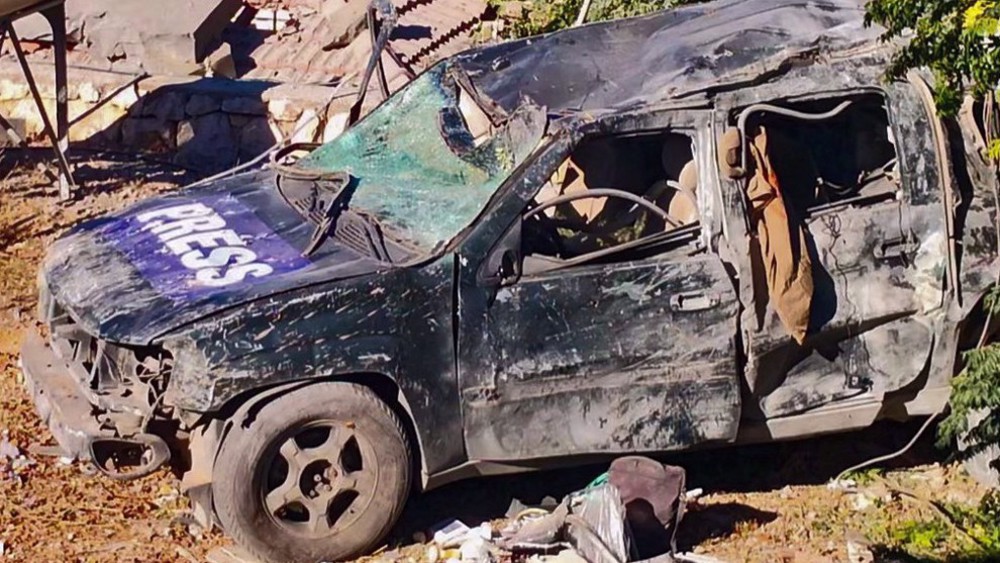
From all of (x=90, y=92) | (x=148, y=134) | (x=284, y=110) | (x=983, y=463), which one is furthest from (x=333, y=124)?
(x=983, y=463)

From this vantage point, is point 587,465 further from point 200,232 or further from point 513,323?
point 200,232

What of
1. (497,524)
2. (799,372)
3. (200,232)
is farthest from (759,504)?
(200,232)

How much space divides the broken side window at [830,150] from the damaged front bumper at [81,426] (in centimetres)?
271

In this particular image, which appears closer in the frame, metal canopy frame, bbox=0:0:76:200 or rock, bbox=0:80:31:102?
metal canopy frame, bbox=0:0:76:200

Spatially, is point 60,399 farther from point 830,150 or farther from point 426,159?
point 830,150

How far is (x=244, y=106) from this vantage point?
1149 cm

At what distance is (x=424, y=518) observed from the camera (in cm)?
711

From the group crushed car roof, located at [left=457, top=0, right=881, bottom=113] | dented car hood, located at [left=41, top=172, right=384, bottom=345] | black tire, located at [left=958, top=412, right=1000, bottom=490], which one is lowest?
black tire, located at [left=958, top=412, right=1000, bottom=490]

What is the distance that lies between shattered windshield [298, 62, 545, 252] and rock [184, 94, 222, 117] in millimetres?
3974

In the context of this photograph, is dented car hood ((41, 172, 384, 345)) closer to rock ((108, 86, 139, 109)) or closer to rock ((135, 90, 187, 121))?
rock ((135, 90, 187, 121))

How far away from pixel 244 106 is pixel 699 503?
5427 millimetres

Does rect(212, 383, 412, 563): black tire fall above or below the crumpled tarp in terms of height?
below

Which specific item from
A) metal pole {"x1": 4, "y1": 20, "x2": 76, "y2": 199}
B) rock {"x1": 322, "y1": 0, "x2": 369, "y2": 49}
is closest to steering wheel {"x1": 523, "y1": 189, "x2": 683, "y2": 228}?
metal pole {"x1": 4, "y1": 20, "x2": 76, "y2": 199}

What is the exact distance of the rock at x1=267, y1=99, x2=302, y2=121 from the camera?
11391 millimetres
